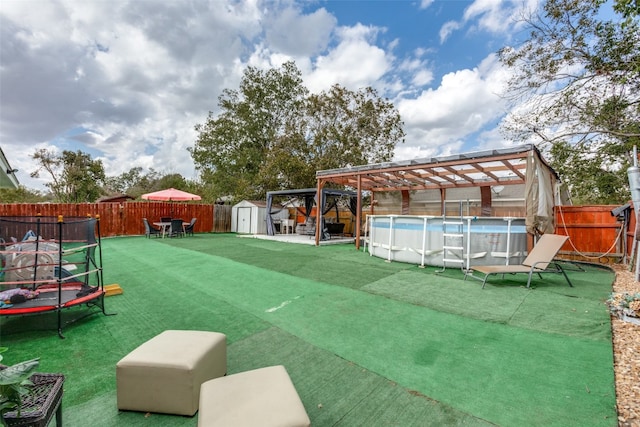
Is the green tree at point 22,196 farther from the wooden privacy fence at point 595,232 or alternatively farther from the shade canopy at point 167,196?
the wooden privacy fence at point 595,232

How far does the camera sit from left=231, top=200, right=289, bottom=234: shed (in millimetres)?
16094

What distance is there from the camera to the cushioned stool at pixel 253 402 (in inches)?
Answer: 53.0

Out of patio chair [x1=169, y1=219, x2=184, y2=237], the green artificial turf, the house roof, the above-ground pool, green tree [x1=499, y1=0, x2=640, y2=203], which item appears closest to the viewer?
the green artificial turf

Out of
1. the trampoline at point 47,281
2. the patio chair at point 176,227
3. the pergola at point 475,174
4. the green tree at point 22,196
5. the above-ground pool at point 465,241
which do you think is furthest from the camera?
the green tree at point 22,196

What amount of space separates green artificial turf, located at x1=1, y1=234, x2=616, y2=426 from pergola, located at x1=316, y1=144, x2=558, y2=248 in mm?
1866

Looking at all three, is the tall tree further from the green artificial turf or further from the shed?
the green artificial turf

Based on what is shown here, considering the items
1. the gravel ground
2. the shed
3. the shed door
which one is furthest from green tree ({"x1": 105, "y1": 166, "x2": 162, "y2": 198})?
the gravel ground

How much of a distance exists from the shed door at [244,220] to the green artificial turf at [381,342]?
10714mm

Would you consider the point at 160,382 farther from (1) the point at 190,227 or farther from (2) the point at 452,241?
(1) the point at 190,227

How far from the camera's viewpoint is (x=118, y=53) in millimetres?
7828

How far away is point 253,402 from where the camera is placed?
4.86 feet

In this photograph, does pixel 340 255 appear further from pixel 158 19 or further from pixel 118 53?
pixel 118 53

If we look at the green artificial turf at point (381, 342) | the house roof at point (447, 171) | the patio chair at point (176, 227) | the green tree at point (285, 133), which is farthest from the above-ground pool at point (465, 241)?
the green tree at point (285, 133)

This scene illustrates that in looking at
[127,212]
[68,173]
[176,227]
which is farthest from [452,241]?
[68,173]
